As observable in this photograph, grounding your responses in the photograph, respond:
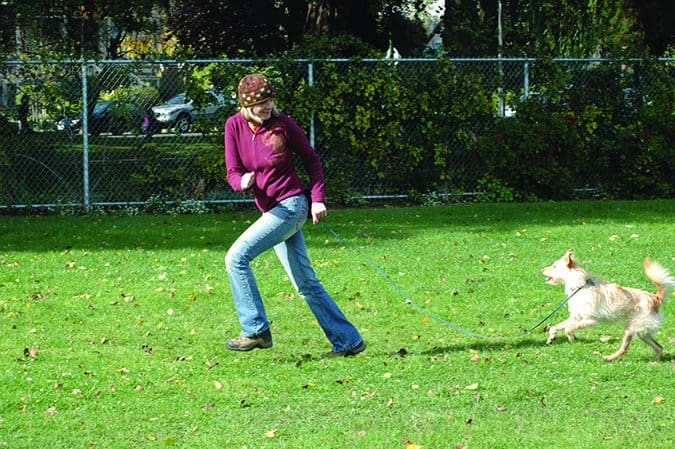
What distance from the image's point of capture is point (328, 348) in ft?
24.3

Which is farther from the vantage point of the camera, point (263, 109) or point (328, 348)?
point (328, 348)

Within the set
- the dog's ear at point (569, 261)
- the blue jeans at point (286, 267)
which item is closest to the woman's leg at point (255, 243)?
the blue jeans at point (286, 267)

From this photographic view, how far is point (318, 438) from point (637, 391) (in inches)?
78.9

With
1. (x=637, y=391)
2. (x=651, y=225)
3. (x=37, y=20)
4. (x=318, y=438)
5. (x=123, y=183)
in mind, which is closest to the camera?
(x=318, y=438)

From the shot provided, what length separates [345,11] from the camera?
19.9 m

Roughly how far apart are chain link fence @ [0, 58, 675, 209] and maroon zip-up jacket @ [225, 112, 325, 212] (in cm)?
820

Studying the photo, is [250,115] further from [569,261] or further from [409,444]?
[409,444]

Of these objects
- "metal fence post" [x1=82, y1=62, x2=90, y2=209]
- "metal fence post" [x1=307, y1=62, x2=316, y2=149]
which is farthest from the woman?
"metal fence post" [x1=307, y1=62, x2=316, y2=149]

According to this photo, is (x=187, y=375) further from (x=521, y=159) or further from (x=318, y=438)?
(x=521, y=159)

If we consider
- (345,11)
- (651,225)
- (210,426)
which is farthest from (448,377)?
(345,11)

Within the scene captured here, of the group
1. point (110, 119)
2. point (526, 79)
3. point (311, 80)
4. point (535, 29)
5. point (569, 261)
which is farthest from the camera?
point (535, 29)

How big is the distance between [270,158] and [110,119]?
8.55 meters

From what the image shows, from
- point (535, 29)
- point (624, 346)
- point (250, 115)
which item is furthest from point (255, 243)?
point (535, 29)

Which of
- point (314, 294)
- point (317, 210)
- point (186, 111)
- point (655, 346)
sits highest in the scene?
point (186, 111)
